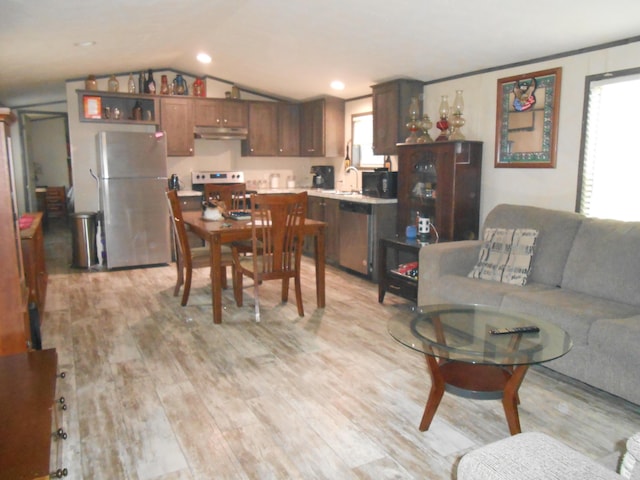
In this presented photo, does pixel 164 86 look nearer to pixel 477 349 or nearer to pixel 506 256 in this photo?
pixel 506 256

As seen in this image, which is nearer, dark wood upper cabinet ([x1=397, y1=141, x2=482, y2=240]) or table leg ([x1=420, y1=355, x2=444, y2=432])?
table leg ([x1=420, y1=355, x2=444, y2=432])

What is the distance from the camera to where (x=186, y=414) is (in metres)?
2.52

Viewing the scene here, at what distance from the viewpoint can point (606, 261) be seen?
306 cm

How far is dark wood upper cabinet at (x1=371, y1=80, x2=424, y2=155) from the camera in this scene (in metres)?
5.09

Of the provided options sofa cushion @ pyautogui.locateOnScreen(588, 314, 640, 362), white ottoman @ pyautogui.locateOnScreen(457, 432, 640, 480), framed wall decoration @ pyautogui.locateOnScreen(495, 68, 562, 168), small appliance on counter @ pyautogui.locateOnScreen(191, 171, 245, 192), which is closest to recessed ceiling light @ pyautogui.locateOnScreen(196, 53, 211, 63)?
small appliance on counter @ pyautogui.locateOnScreen(191, 171, 245, 192)

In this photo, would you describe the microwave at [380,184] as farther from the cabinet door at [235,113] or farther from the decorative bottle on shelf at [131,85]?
the decorative bottle on shelf at [131,85]

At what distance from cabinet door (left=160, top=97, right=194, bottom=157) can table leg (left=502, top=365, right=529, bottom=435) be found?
537 cm

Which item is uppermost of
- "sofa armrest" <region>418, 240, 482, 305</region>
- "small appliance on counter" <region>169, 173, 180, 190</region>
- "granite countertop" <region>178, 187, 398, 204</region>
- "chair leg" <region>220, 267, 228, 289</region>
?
"small appliance on counter" <region>169, 173, 180, 190</region>

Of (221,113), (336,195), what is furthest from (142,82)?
(336,195)

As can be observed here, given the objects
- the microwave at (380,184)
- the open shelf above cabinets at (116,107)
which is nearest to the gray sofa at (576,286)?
the microwave at (380,184)

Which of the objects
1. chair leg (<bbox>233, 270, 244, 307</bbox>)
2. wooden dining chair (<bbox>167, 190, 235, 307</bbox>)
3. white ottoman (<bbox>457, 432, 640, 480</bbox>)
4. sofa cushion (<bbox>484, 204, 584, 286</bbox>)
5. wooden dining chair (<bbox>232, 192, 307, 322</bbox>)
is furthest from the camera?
chair leg (<bbox>233, 270, 244, 307</bbox>)

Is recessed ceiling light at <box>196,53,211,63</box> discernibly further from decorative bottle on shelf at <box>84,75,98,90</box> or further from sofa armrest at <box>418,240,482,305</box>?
sofa armrest at <box>418,240,482,305</box>

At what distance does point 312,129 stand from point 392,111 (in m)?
1.89

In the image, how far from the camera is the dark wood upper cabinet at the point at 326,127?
654cm
